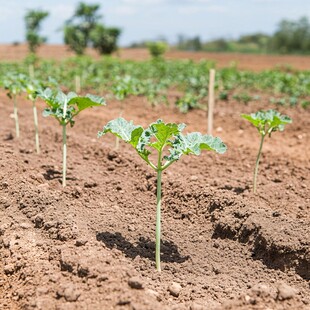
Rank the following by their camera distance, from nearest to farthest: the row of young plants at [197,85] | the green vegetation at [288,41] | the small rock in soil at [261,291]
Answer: the small rock in soil at [261,291] → the row of young plants at [197,85] → the green vegetation at [288,41]

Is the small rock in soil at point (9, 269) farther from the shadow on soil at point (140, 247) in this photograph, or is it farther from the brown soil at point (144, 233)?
the shadow on soil at point (140, 247)

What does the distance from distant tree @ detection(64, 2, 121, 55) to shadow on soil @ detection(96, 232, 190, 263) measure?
3702 centimetres

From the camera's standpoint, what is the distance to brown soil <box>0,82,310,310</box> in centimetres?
361

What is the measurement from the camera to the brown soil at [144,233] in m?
3.61

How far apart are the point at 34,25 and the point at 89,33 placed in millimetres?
Answer: 4697

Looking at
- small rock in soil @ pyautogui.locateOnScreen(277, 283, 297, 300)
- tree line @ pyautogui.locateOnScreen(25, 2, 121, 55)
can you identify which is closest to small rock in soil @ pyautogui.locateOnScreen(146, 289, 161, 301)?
small rock in soil @ pyautogui.locateOnScreen(277, 283, 297, 300)

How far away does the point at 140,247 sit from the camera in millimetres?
4336

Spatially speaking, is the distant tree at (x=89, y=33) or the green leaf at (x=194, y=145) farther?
the distant tree at (x=89, y=33)

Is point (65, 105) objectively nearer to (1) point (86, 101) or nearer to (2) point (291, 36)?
(1) point (86, 101)

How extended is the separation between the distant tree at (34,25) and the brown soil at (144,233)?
109 ft

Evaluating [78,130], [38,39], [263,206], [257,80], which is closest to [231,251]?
[263,206]

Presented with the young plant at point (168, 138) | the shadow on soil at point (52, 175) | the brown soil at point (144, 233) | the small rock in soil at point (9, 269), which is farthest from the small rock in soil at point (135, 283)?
the shadow on soil at point (52, 175)

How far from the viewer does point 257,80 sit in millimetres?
17562

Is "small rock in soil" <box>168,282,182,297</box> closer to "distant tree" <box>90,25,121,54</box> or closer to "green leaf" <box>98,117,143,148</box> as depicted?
"green leaf" <box>98,117,143,148</box>
